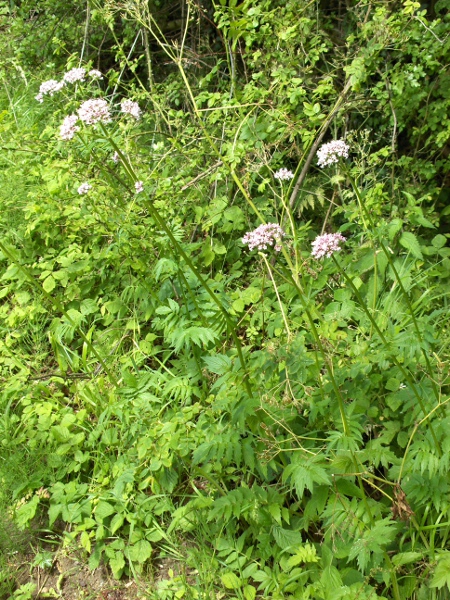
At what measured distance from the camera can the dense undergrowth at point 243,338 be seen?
2160 mm

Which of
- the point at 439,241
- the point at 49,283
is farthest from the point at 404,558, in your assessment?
the point at 49,283

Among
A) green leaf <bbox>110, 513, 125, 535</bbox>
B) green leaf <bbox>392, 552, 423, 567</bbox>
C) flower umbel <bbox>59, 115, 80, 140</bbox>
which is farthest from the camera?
green leaf <bbox>110, 513, 125, 535</bbox>

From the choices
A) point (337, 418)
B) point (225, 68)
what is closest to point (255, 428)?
point (337, 418)

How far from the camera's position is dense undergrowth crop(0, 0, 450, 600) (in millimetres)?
2160

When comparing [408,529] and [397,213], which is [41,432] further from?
[397,213]

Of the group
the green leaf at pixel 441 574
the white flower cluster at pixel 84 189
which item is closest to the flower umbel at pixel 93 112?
the white flower cluster at pixel 84 189

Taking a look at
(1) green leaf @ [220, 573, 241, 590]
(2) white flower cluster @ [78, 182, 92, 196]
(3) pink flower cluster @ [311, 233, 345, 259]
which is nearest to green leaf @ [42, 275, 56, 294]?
(2) white flower cluster @ [78, 182, 92, 196]

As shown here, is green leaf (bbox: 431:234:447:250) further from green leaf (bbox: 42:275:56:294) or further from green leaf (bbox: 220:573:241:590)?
green leaf (bbox: 42:275:56:294)

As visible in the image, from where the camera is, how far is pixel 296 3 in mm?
3316

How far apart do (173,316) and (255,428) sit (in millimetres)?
654

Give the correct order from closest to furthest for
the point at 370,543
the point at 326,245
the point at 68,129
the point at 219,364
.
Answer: the point at 326,245, the point at 370,543, the point at 219,364, the point at 68,129

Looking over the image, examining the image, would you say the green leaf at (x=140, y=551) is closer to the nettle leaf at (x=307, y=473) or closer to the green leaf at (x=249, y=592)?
the green leaf at (x=249, y=592)

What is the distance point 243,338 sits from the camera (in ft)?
10.3

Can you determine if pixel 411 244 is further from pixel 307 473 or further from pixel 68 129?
pixel 68 129
